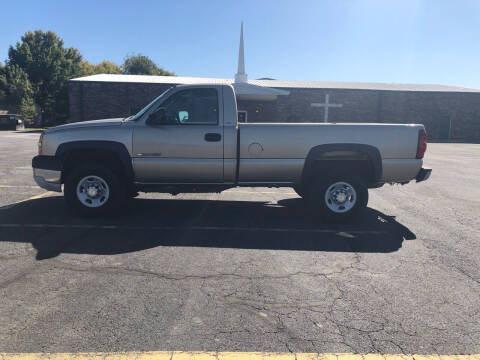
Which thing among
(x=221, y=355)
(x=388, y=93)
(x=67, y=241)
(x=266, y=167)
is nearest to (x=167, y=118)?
(x=266, y=167)

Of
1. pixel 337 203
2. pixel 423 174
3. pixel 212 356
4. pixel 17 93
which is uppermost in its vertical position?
pixel 17 93

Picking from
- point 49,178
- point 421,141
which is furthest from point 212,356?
point 421,141

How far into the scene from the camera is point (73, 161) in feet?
18.6

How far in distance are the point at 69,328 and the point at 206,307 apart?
109cm

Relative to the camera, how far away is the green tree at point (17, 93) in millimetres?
40562

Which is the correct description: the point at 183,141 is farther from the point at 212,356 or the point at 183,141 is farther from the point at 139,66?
the point at 139,66

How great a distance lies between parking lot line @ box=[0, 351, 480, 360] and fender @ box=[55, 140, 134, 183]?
349 cm

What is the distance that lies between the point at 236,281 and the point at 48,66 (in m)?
53.9

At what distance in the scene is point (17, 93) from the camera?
41.4 m

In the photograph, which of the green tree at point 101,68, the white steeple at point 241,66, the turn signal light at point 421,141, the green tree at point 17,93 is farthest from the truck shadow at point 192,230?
the green tree at point 101,68

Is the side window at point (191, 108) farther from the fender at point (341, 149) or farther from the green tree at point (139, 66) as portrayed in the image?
the green tree at point (139, 66)

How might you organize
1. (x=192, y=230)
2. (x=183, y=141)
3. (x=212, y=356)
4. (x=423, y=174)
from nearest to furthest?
(x=212, y=356), (x=192, y=230), (x=183, y=141), (x=423, y=174)

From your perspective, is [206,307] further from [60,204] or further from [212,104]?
[60,204]

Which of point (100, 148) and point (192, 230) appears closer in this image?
point (192, 230)
